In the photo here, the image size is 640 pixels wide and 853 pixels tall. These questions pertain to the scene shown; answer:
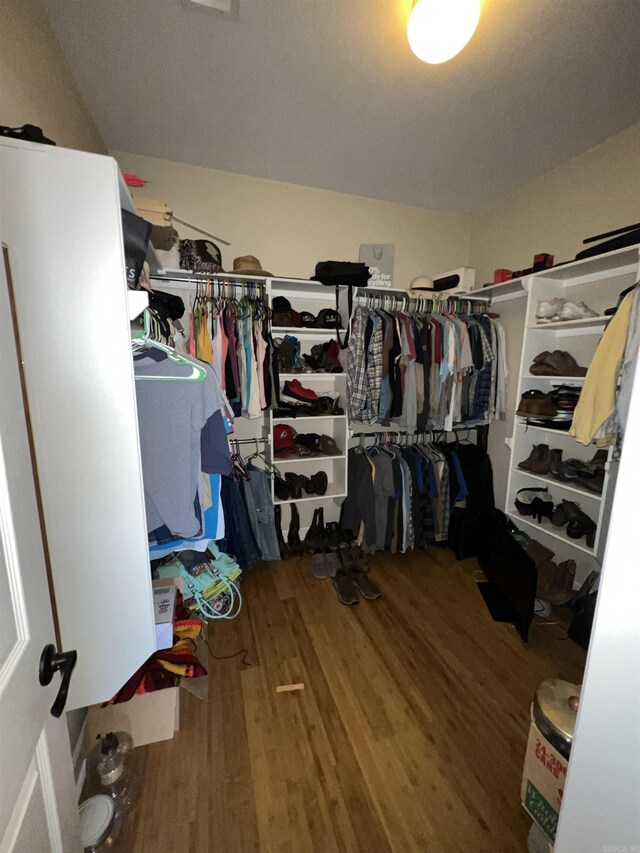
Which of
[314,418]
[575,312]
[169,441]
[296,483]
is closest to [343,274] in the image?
[314,418]

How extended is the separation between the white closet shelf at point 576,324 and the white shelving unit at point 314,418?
1.32 meters

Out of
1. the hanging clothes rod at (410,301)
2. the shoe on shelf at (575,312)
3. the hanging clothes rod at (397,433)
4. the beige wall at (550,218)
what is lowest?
the hanging clothes rod at (397,433)

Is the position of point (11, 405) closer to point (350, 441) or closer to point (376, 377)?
point (376, 377)

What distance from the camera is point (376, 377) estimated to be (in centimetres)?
236

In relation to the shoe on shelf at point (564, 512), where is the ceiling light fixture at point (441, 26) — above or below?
above

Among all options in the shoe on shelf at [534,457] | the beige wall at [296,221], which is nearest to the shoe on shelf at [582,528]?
the shoe on shelf at [534,457]

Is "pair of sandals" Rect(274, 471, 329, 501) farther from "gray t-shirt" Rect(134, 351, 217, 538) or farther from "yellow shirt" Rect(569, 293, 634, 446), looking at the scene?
"yellow shirt" Rect(569, 293, 634, 446)

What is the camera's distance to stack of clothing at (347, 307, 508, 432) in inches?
92.7

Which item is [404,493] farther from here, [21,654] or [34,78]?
[34,78]

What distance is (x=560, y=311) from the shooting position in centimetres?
211

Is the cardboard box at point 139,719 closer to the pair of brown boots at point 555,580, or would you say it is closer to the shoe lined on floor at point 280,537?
the shoe lined on floor at point 280,537

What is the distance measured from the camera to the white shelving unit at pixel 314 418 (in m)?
2.45

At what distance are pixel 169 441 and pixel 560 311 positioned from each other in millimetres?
2416

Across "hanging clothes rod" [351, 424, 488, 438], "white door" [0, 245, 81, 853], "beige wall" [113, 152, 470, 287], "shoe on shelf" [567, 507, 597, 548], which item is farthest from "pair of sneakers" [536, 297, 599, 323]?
"white door" [0, 245, 81, 853]
